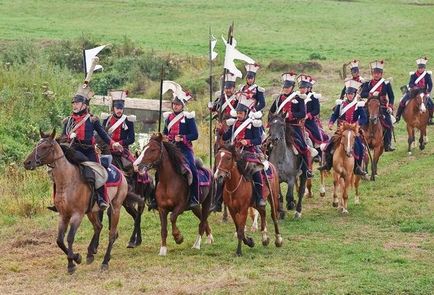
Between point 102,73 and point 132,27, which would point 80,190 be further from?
point 132,27

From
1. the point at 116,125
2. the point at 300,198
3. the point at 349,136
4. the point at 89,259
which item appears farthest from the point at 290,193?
the point at 89,259

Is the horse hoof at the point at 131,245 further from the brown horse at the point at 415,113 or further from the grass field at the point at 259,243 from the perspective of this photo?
the brown horse at the point at 415,113

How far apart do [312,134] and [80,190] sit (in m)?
7.35

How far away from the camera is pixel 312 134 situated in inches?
821

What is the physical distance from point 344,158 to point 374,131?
4003mm

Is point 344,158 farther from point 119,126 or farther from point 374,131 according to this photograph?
point 119,126

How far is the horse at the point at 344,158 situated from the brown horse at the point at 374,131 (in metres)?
3.30

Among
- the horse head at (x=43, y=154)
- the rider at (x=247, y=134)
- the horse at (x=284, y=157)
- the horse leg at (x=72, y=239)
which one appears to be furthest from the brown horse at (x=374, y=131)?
the horse head at (x=43, y=154)

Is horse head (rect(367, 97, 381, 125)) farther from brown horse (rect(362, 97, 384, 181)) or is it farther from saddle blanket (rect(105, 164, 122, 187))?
saddle blanket (rect(105, 164, 122, 187))

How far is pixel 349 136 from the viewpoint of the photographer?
65.4 ft

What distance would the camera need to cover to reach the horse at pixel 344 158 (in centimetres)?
1994

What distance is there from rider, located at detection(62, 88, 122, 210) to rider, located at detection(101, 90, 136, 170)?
141 centimetres

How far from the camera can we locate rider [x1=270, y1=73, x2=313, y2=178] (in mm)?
19703

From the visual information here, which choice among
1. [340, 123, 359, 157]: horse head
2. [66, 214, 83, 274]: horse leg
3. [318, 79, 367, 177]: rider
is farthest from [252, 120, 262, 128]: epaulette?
[318, 79, 367, 177]: rider
